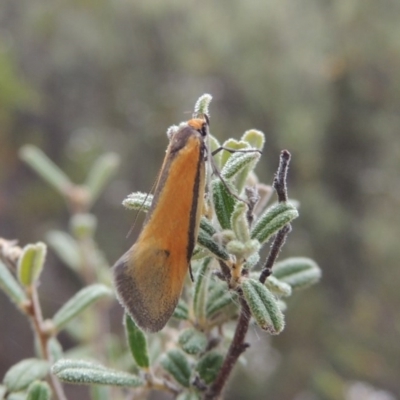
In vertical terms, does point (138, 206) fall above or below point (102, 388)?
above

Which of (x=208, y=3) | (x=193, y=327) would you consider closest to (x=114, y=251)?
(x=208, y=3)

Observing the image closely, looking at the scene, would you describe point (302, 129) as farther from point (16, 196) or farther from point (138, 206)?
point (138, 206)

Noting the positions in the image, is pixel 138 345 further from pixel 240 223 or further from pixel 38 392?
pixel 240 223

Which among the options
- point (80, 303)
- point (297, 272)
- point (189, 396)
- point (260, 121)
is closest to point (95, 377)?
point (189, 396)

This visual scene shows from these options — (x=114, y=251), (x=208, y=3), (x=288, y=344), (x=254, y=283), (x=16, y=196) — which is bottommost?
(x=254, y=283)

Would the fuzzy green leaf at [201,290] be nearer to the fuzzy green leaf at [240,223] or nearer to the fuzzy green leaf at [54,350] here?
the fuzzy green leaf at [240,223]

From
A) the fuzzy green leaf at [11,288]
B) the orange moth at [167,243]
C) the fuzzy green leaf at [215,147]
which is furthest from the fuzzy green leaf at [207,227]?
the fuzzy green leaf at [11,288]
